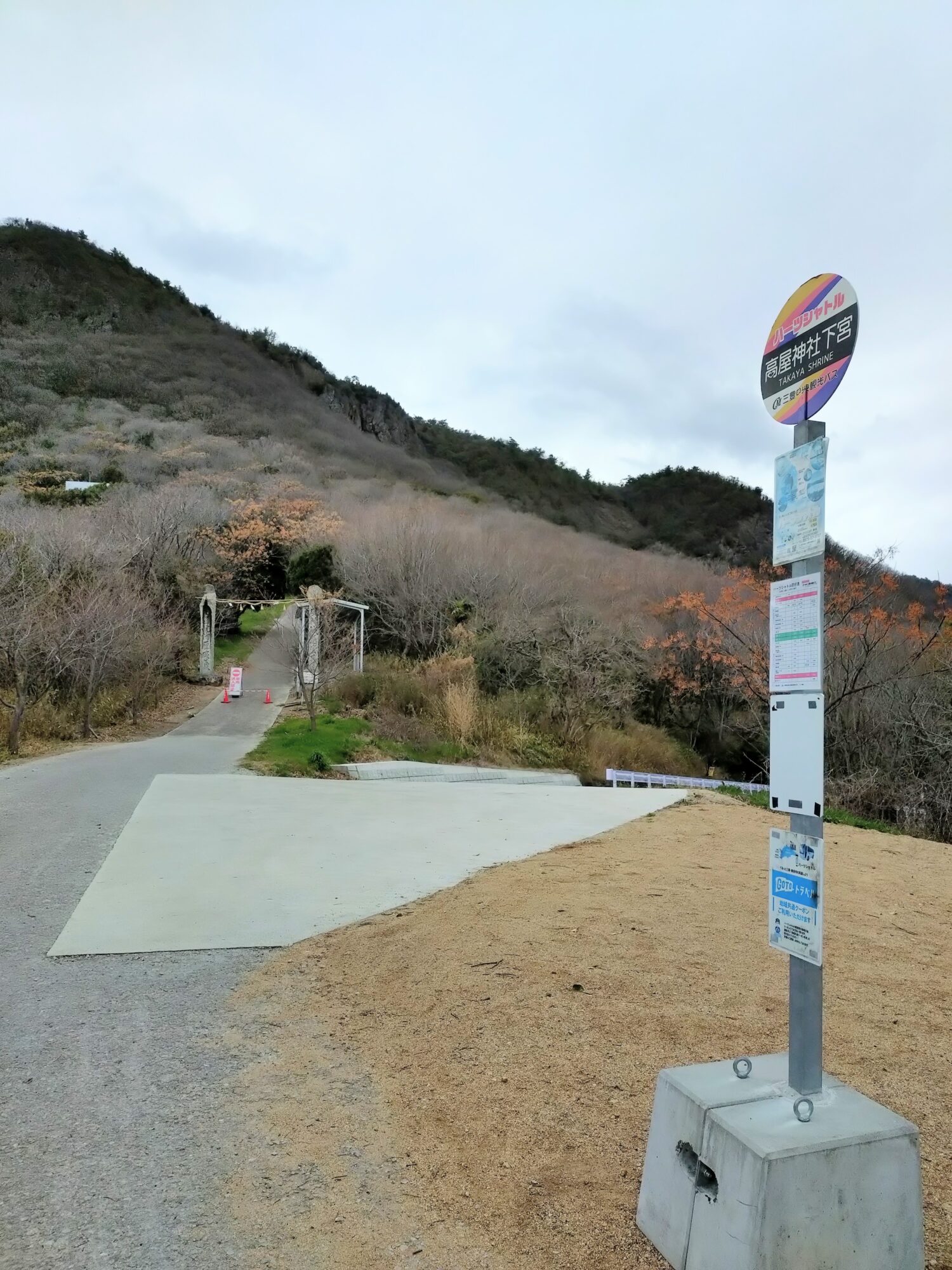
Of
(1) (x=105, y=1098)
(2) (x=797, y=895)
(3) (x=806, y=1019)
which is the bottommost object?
(1) (x=105, y=1098)

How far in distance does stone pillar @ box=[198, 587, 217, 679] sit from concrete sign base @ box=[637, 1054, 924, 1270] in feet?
81.7

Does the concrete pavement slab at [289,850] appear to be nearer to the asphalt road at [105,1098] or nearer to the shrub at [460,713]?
the asphalt road at [105,1098]

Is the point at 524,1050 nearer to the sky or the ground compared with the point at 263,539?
nearer to the ground

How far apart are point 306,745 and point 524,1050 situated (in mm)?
11964

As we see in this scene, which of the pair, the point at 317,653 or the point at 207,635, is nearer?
the point at 317,653

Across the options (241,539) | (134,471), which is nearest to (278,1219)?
(241,539)

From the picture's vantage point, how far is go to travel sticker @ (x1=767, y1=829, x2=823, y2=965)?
231cm

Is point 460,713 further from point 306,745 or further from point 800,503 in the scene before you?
point 800,503

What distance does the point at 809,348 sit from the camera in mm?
2543

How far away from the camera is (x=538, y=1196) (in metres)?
2.55

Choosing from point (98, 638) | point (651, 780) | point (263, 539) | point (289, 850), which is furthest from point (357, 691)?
point (263, 539)

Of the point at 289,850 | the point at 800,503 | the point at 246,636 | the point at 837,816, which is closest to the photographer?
the point at 800,503

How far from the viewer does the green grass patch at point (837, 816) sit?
10914 mm

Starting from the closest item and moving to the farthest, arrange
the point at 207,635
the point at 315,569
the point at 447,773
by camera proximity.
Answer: the point at 447,773, the point at 207,635, the point at 315,569
